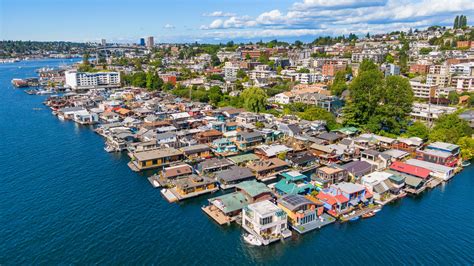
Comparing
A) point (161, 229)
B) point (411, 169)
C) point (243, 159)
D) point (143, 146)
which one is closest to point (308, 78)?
point (243, 159)

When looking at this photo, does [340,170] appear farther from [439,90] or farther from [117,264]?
[439,90]

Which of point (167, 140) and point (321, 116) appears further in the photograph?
point (321, 116)

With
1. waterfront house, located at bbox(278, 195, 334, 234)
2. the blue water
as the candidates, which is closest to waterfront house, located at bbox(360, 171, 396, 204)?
the blue water

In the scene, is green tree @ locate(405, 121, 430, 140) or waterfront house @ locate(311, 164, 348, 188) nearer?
waterfront house @ locate(311, 164, 348, 188)

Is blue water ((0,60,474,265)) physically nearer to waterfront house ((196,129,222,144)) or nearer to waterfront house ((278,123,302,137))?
waterfront house ((196,129,222,144))

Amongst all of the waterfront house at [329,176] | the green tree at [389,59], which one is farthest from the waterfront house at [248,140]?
the green tree at [389,59]

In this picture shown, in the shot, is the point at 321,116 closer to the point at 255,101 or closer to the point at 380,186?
the point at 255,101
